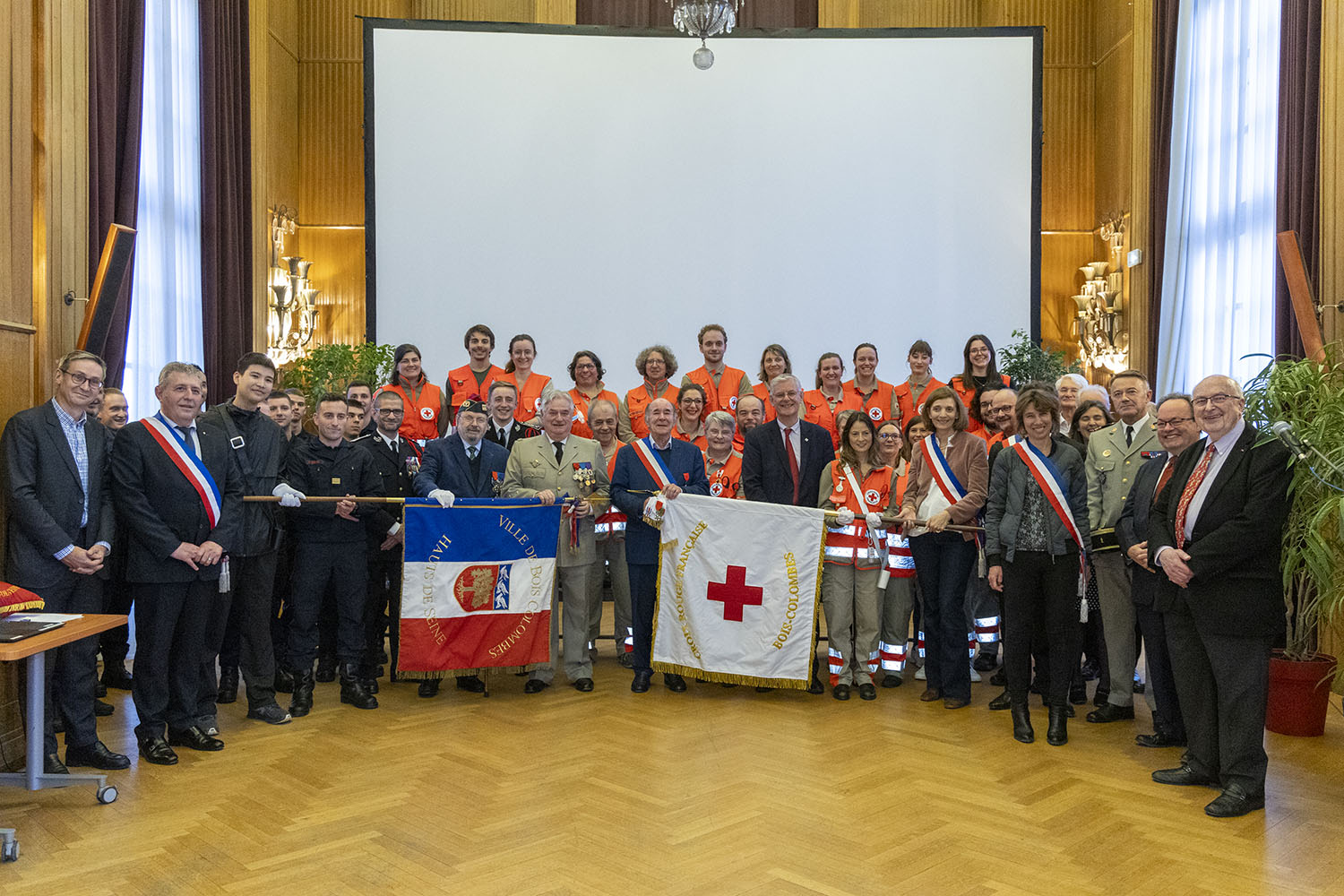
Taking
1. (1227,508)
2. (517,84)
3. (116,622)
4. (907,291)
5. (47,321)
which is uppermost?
(517,84)

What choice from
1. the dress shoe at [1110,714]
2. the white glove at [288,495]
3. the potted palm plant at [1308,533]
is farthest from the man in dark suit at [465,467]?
the potted palm plant at [1308,533]

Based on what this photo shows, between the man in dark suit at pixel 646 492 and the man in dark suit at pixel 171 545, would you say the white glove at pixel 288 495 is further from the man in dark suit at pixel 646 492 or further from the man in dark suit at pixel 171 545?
the man in dark suit at pixel 646 492

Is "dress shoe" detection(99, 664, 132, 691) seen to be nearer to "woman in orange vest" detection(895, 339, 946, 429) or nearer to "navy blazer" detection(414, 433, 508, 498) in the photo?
"navy blazer" detection(414, 433, 508, 498)

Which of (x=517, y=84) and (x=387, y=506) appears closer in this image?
(x=387, y=506)

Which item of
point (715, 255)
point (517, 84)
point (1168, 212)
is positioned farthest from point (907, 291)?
point (517, 84)

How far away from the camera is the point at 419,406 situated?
20.4 ft

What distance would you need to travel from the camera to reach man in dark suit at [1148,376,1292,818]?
3395mm

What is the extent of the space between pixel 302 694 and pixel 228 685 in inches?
20.5

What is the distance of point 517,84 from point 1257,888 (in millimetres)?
7766

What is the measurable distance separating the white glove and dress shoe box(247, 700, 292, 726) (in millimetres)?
902

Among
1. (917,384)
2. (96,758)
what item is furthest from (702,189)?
(96,758)

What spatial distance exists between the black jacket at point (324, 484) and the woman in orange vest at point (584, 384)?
1.53 meters

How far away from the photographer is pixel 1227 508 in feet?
11.3

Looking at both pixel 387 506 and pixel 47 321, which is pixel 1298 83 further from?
pixel 47 321
